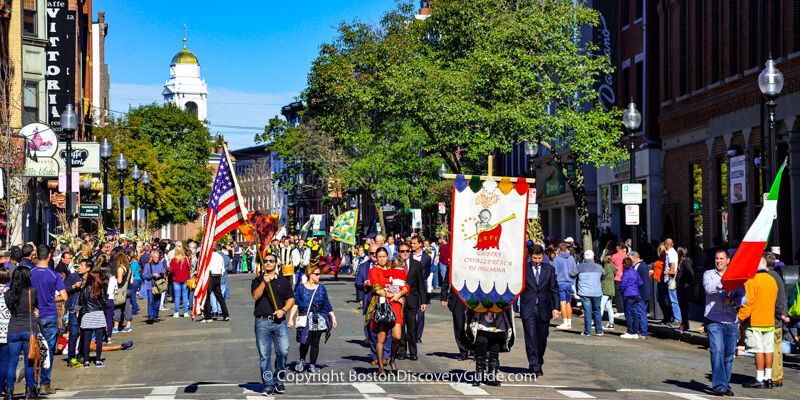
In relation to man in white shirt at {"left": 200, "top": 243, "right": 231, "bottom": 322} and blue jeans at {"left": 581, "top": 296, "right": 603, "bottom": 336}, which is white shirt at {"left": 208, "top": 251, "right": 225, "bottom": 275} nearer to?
man in white shirt at {"left": 200, "top": 243, "right": 231, "bottom": 322}

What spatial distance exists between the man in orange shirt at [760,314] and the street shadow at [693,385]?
77cm

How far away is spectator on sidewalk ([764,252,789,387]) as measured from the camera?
586 inches

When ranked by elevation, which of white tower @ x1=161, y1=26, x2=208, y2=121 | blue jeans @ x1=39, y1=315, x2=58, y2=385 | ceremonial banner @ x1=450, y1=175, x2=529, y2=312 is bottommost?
blue jeans @ x1=39, y1=315, x2=58, y2=385

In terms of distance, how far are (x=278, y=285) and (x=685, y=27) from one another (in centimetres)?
2365

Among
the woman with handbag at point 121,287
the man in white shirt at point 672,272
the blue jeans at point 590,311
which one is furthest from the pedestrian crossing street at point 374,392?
the man in white shirt at point 672,272

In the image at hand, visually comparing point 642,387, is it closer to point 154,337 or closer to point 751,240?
point 751,240

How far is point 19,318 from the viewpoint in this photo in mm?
13547

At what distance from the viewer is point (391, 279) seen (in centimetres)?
1560

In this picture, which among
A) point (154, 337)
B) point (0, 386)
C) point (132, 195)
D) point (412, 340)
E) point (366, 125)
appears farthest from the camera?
point (132, 195)

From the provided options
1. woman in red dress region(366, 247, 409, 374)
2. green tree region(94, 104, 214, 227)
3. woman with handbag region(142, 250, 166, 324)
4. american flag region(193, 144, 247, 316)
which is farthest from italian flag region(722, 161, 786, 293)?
green tree region(94, 104, 214, 227)

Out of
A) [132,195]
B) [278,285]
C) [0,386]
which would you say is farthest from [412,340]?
Result: [132,195]

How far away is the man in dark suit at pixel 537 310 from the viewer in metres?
15.3

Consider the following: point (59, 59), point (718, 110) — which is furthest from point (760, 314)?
point (59, 59)

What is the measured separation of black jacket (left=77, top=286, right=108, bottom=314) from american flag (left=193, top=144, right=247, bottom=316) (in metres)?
3.17
